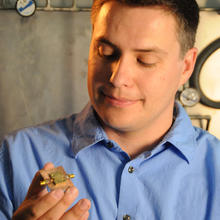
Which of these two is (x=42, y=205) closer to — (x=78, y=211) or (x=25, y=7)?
(x=78, y=211)

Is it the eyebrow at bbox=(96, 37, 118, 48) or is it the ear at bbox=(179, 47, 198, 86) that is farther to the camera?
the ear at bbox=(179, 47, 198, 86)

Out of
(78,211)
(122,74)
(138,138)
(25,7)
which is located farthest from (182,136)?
(25,7)

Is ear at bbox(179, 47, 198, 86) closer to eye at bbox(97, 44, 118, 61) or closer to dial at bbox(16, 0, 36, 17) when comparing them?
eye at bbox(97, 44, 118, 61)

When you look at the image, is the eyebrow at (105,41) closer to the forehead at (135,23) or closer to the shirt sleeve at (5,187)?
the forehead at (135,23)

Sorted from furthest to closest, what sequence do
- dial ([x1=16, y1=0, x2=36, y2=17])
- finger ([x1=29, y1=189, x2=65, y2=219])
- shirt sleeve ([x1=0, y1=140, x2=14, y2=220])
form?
1. dial ([x1=16, y1=0, x2=36, y2=17])
2. shirt sleeve ([x1=0, y1=140, x2=14, y2=220])
3. finger ([x1=29, y1=189, x2=65, y2=219])

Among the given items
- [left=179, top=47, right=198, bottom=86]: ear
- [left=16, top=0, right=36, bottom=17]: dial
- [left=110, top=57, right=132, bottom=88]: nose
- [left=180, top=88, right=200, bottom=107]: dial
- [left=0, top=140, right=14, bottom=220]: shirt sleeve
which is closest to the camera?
[left=110, top=57, right=132, bottom=88]: nose

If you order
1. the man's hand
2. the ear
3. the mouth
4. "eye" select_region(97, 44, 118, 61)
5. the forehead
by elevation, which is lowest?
the man's hand

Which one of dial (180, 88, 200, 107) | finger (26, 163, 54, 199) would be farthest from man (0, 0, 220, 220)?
dial (180, 88, 200, 107)

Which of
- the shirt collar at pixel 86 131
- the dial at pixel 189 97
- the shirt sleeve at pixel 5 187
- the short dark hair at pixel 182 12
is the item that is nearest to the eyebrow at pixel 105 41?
the short dark hair at pixel 182 12
